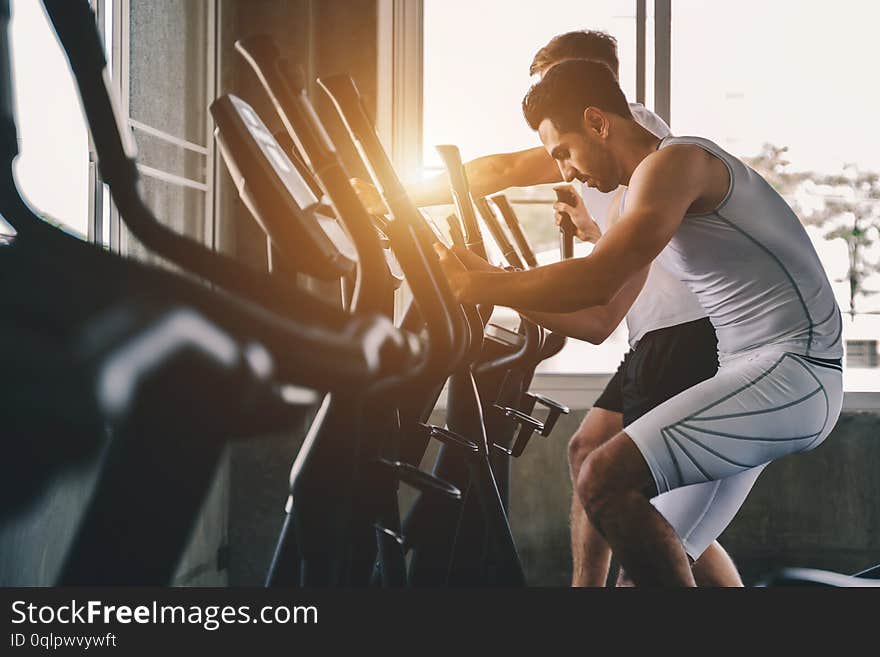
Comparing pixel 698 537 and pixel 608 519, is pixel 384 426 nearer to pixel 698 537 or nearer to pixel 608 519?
pixel 608 519

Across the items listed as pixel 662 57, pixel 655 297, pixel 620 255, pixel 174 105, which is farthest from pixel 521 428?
pixel 662 57

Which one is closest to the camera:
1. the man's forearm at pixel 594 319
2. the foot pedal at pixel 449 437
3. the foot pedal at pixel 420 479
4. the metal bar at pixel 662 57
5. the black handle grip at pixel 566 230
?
the foot pedal at pixel 420 479

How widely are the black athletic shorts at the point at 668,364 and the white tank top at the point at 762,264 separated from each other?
43cm

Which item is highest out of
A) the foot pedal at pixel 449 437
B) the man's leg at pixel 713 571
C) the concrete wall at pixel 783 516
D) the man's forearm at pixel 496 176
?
the man's forearm at pixel 496 176

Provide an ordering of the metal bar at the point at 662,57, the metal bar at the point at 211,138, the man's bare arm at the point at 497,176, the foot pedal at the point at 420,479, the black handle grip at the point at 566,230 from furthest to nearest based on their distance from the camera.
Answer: the metal bar at the point at 662,57, the metal bar at the point at 211,138, the man's bare arm at the point at 497,176, the black handle grip at the point at 566,230, the foot pedal at the point at 420,479

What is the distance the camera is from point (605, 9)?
2.92m

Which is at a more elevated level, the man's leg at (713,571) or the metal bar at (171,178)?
the metal bar at (171,178)

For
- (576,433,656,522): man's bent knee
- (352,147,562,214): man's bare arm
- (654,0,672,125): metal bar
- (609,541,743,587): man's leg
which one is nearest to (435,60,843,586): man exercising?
(576,433,656,522): man's bent knee

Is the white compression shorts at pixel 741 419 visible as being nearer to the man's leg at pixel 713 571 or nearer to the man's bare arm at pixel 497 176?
the man's leg at pixel 713 571

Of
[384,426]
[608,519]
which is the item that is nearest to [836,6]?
[608,519]

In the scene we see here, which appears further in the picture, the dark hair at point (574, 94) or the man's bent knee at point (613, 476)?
the dark hair at point (574, 94)

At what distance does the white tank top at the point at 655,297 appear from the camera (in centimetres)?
204

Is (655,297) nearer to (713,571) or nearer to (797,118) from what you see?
(713,571)

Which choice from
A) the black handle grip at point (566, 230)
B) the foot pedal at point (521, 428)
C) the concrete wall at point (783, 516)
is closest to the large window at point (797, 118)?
the concrete wall at point (783, 516)
